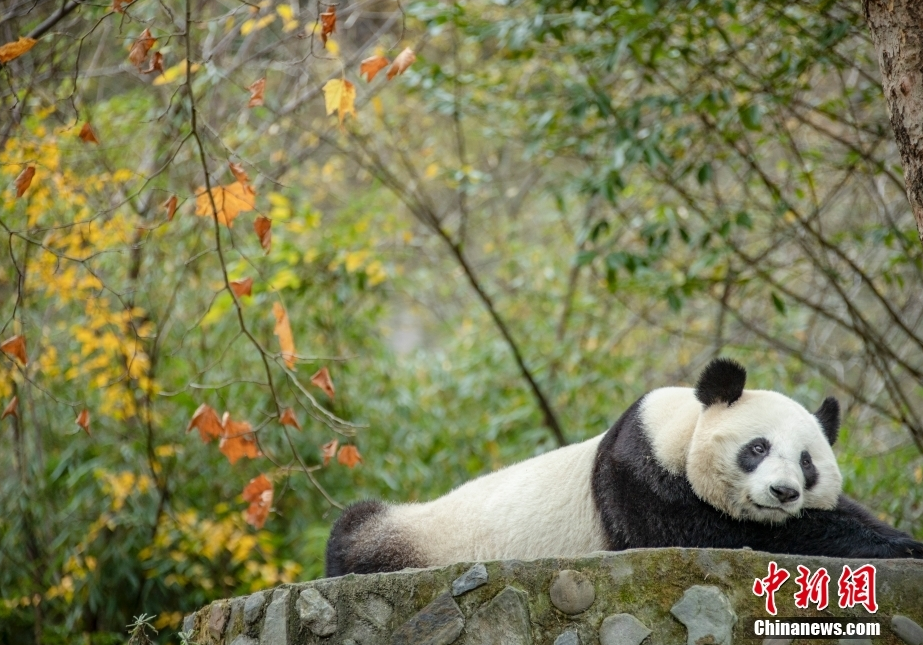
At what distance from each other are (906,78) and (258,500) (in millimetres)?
3641

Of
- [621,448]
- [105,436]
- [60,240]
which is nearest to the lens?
[621,448]

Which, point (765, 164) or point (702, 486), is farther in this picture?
point (765, 164)

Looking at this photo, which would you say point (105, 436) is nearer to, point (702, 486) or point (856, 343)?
point (702, 486)

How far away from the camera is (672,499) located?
368 cm

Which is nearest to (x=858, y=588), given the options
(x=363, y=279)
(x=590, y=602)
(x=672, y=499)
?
(x=672, y=499)

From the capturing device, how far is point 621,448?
3.88m

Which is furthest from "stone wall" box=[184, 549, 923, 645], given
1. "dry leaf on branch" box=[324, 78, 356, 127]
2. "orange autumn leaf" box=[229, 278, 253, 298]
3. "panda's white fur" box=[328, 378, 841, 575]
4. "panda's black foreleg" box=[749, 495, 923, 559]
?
"dry leaf on branch" box=[324, 78, 356, 127]

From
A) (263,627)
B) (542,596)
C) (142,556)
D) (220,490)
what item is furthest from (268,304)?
(542,596)

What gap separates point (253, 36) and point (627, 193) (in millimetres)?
4088

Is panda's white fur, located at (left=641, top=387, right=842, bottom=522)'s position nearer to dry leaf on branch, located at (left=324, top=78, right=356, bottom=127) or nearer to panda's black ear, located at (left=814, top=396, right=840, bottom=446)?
panda's black ear, located at (left=814, top=396, right=840, bottom=446)

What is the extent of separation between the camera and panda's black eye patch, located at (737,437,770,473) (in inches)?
141

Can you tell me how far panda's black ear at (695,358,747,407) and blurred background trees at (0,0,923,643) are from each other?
2228 millimetres

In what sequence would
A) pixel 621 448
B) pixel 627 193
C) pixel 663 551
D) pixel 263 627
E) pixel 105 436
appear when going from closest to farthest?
pixel 663 551 → pixel 263 627 → pixel 621 448 → pixel 105 436 → pixel 627 193

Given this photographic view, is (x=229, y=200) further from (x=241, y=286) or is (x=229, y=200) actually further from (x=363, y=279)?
(x=363, y=279)
